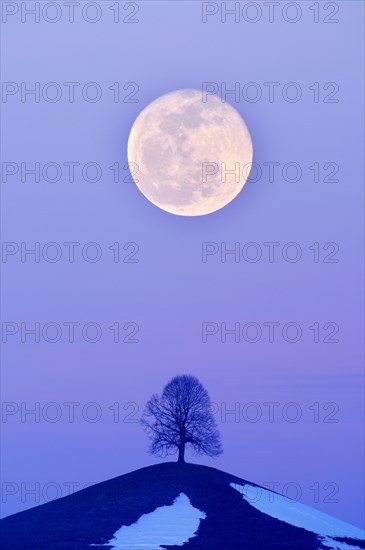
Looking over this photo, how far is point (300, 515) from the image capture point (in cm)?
8544

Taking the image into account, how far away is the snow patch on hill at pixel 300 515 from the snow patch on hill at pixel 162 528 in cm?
618

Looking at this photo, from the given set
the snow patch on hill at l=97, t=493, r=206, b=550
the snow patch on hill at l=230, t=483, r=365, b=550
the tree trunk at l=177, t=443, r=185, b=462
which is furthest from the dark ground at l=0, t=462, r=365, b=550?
the tree trunk at l=177, t=443, r=185, b=462

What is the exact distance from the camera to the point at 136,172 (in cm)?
7356

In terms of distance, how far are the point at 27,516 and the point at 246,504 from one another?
1641 centimetres

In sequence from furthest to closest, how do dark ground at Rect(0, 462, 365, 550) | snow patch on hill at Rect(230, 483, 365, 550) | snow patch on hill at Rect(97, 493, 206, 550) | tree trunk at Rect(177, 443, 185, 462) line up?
tree trunk at Rect(177, 443, 185, 462) < snow patch on hill at Rect(230, 483, 365, 550) < dark ground at Rect(0, 462, 365, 550) < snow patch on hill at Rect(97, 493, 206, 550)

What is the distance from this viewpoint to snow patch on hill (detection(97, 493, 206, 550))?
242ft

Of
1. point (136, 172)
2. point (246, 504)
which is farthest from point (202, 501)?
point (136, 172)

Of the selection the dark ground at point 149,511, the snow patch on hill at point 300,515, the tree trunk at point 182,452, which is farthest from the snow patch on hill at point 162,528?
the tree trunk at point 182,452

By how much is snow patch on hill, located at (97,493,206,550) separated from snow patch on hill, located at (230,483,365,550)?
6.18 meters

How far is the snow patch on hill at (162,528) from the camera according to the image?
73.9 m

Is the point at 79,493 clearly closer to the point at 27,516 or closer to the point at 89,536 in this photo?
the point at 27,516

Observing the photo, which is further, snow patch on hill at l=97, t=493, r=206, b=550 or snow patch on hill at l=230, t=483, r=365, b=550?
snow patch on hill at l=230, t=483, r=365, b=550

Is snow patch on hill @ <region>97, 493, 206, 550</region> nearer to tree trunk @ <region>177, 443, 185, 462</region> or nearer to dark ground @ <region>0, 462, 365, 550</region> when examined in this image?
dark ground @ <region>0, 462, 365, 550</region>

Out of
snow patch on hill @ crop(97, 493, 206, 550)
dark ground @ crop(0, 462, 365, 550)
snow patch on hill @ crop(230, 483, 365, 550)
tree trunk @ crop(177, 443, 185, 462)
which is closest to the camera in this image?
snow patch on hill @ crop(97, 493, 206, 550)
